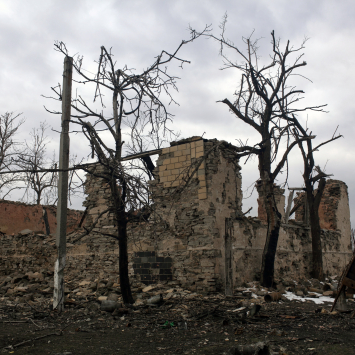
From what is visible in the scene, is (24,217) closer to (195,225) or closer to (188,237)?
(188,237)

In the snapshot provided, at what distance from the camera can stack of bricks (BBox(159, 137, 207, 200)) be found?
9656mm

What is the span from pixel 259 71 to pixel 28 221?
13.6 metres

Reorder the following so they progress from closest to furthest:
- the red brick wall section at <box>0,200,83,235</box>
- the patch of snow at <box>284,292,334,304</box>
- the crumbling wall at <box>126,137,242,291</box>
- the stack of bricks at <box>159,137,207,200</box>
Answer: the patch of snow at <box>284,292,334,304</box>
the crumbling wall at <box>126,137,242,291</box>
the stack of bricks at <box>159,137,207,200</box>
the red brick wall section at <box>0,200,83,235</box>

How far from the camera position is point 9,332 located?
5676mm

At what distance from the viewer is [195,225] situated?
957 cm

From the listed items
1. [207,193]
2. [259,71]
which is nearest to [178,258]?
[207,193]

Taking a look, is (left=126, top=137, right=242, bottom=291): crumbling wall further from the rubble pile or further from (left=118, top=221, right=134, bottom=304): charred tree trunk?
(left=118, top=221, right=134, bottom=304): charred tree trunk

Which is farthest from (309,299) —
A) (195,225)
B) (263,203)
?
(263,203)

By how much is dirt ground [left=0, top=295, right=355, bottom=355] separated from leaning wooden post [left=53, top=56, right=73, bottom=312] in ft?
1.52

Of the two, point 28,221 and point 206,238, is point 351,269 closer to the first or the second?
point 206,238

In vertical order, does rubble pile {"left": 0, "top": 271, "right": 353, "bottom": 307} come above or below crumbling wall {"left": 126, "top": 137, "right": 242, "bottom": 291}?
below

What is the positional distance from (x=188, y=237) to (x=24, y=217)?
12.1 meters

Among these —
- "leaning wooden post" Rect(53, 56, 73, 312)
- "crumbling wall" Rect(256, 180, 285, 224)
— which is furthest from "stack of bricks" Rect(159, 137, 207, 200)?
"crumbling wall" Rect(256, 180, 285, 224)

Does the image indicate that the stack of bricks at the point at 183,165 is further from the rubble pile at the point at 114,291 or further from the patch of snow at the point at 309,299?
the patch of snow at the point at 309,299
